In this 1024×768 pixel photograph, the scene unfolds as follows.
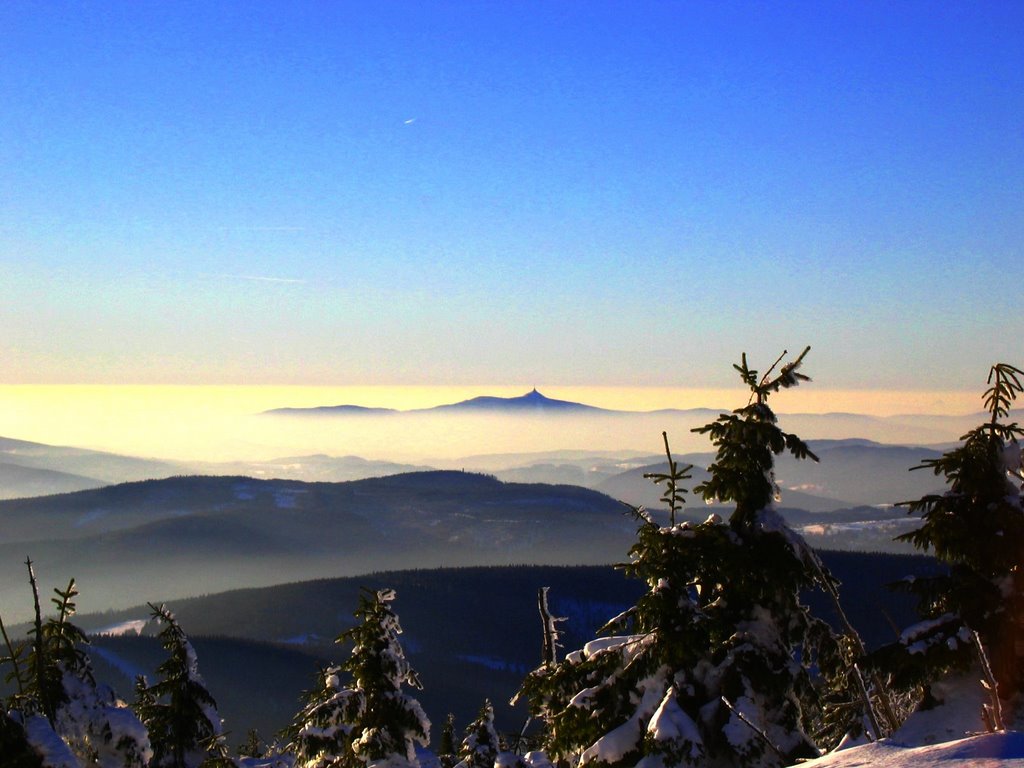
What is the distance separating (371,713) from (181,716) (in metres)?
6.73

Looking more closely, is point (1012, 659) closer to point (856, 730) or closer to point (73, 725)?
point (856, 730)

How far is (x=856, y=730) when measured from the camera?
2347cm

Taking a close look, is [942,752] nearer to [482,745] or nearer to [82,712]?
[82,712]

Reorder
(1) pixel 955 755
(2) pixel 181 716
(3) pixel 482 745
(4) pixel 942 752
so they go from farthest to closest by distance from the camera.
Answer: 1. (3) pixel 482 745
2. (2) pixel 181 716
3. (4) pixel 942 752
4. (1) pixel 955 755

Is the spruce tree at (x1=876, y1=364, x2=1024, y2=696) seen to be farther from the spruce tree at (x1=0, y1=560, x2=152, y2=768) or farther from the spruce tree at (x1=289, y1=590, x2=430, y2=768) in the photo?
the spruce tree at (x1=0, y1=560, x2=152, y2=768)

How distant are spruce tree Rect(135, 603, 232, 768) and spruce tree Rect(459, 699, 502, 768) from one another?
10.2 metres

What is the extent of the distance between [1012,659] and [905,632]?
1.77 m

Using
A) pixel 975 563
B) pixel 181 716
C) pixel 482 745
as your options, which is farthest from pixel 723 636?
pixel 482 745

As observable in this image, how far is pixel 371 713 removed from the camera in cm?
2488

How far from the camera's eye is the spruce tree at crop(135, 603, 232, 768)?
2752 cm

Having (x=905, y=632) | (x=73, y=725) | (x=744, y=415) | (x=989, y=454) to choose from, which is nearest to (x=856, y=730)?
(x=905, y=632)

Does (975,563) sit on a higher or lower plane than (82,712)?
higher

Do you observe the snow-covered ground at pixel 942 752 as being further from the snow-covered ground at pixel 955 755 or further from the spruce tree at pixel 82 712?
the spruce tree at pixel 82 712

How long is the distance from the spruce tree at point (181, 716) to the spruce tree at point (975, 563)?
20168 millimetres
